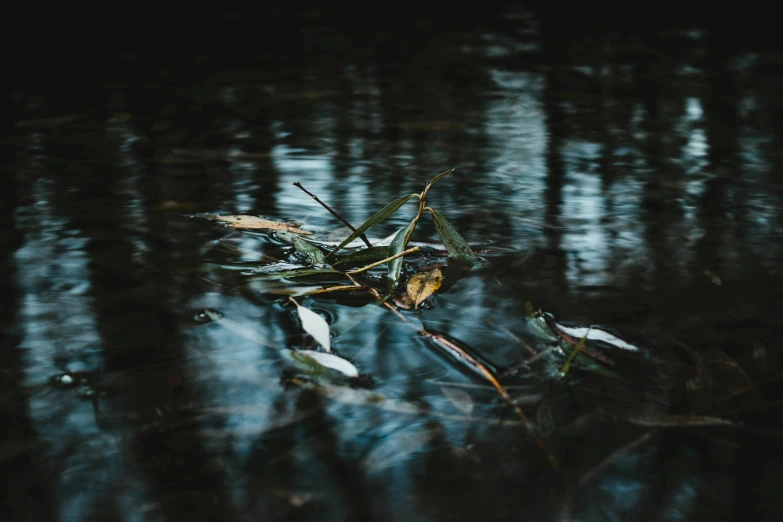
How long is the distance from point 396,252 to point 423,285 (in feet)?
0.25

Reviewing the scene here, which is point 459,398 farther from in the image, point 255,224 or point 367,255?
point 255,224

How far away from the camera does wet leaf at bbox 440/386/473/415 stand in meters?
0.78

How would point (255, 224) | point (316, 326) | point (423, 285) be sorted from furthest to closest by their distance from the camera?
point (255, 224) → point (423, 285) → point (316, 326)

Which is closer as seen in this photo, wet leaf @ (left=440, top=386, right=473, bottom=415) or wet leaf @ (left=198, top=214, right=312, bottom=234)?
wet leaf @ (left=440, top=386, right=473, bottom=415)

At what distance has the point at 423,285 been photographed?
41.3 inches

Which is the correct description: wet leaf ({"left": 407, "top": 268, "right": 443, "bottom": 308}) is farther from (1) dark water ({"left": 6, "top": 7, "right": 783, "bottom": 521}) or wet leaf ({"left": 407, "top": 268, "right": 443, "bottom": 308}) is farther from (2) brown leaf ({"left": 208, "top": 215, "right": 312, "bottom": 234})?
(2) brown leaf ({"left": 208, "top": 215, "right": 312, "bottom": 234})

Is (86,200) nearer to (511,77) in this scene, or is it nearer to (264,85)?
(264,85)

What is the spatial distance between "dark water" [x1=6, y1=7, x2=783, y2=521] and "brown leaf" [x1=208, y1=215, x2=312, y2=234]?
0.03 m

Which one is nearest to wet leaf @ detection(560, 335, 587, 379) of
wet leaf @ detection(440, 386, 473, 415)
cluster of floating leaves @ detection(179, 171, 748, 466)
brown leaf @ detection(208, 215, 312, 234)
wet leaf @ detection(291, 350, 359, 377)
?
cluster of floating leaves @ detection(179, 171, 748, 466)

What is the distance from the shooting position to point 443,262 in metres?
1.17

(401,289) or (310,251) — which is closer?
(401,289)

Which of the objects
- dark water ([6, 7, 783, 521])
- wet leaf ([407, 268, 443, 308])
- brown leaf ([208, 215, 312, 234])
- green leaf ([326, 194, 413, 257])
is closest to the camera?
dark water ([6, 7, 783, 521])

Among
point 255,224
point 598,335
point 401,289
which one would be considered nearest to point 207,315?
point 401,289

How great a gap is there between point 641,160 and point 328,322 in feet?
3.59
